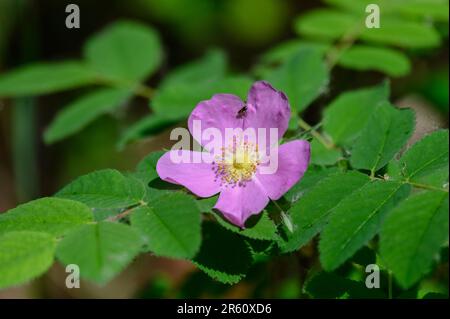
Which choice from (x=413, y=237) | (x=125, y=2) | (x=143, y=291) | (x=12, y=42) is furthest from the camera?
(x=125, y=2)

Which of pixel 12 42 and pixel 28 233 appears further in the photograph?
pixel 12 42

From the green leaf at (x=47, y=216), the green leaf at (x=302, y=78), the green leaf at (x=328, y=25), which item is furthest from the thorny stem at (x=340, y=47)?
the green leaf at (x=47, y=216)

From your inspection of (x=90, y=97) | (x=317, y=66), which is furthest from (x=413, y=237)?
(x=90, y=97)

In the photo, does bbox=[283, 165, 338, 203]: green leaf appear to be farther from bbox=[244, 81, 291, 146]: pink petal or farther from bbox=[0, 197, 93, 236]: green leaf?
bbox=[0, 197, 93, 236]: green leaf

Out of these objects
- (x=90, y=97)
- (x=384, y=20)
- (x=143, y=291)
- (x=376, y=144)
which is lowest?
(x=143, y=291)

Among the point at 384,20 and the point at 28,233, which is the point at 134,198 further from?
the point at 384,20

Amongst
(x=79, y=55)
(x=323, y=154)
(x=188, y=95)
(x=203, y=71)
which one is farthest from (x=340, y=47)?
(x=79, y=55)
